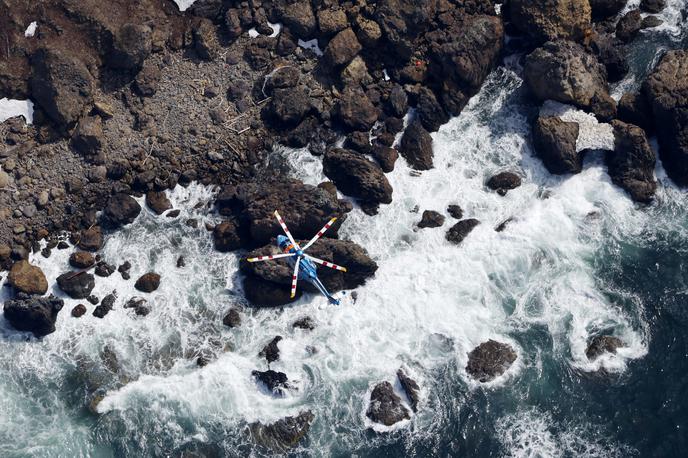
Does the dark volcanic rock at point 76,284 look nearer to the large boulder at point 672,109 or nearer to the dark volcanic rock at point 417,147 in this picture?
the dark volcanic rock at point 417,147

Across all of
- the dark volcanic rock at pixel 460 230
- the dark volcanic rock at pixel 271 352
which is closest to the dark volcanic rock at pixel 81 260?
the dark volcanic rock at pixel 271 352

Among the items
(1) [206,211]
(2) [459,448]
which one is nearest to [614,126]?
(2) [459,448]

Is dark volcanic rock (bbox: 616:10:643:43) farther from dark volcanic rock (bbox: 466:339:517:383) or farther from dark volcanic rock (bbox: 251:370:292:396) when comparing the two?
dark volcanic rock (bbox: 251:370:292:396)

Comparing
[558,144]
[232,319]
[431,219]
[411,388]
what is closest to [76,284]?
[232,319]

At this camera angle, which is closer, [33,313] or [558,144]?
[33,313]

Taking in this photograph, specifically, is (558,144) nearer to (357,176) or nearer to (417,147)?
(417,147)

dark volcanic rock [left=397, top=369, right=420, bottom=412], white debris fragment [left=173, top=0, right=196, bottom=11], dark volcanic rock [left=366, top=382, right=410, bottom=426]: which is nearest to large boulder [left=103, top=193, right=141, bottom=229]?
white debris fragment [left=173, top=0, right=196, bottom=11]

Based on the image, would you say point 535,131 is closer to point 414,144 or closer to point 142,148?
point 414,144
